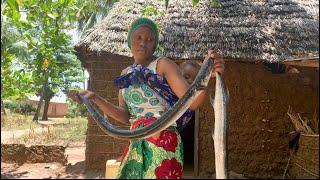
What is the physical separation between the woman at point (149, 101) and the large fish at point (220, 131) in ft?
0.60

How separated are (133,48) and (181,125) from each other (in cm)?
43

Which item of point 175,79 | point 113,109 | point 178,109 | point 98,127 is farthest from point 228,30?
point 178,109

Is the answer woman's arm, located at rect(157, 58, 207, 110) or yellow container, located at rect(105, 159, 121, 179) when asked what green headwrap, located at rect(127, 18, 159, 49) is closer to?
woman's arm, located at rect(157, 58, 207, 110)

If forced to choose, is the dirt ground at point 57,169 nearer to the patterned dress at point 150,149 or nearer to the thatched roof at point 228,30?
the thatched roof at point 228,30

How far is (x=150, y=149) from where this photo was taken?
1.73 metres

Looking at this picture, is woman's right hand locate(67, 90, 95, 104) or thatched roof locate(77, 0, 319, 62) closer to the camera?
woman's right hand locate(67, 90, 95, 104)

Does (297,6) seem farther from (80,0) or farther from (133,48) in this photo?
(133,48)

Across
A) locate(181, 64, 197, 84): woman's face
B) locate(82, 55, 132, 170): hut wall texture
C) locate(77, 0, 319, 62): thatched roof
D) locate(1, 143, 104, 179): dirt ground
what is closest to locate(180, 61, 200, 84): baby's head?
locate(181, 64, 197, 84): woman's face

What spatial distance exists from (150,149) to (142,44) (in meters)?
0.48

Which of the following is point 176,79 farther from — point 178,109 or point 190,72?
point 178,109

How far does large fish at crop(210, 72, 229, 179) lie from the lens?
131 cm

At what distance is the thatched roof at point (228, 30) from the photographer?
5.93 meters

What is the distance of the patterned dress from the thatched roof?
13.6 feet

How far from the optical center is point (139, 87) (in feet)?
5.79
